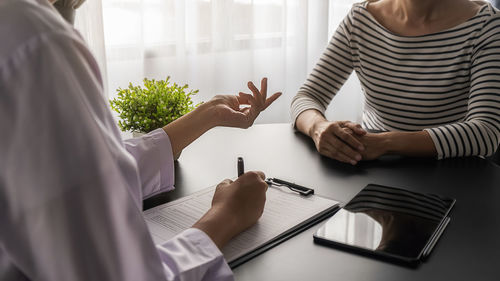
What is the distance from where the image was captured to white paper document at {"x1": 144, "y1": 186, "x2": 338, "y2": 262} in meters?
0.78

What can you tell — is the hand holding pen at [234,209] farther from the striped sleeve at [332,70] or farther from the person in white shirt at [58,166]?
the striped sleeve at [332,70]

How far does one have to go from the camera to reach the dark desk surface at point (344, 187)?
70cm

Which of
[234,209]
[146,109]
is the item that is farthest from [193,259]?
[146,109]

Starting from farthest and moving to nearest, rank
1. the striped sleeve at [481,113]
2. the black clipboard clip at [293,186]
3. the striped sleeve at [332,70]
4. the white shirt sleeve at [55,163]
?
the striped sleeve at [332,70]
the striped sleeve at [481,113]
the black clipboard clip at [293,186]
the white shirt sleeve at [55,163]

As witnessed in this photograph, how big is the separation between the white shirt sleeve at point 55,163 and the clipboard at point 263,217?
0.27 metres

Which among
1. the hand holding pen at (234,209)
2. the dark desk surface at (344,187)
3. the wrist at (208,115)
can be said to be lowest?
the dark desk surface at (344,187)

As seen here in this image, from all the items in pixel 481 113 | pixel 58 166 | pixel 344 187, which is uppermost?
pixel 58 166

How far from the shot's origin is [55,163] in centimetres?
44

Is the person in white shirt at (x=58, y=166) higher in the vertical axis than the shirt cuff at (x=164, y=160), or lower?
higher

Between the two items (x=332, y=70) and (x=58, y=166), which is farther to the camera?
(x=332, y=70)

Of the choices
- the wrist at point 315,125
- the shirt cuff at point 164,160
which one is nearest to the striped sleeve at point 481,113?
the wrist at point 315,125

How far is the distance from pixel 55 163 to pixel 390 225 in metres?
0.60

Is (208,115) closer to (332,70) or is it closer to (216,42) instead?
(332,70)

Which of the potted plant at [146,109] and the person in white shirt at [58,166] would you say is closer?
the person in white shirt at [58,166]
